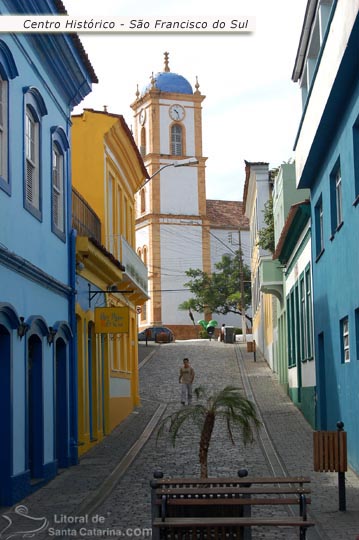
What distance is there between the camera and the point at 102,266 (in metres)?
20.9

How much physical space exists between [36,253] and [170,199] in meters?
59.7

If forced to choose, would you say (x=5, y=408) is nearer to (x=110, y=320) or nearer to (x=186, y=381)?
(x=110, y=320)

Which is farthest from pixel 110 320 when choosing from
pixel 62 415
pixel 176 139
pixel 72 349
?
pixel 176 139

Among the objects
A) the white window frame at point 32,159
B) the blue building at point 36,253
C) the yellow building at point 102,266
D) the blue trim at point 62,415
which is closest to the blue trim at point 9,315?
the blue building at point 36,253

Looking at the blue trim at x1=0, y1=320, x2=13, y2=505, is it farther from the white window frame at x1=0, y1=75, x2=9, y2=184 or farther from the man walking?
the man walking

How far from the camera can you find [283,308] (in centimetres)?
3116

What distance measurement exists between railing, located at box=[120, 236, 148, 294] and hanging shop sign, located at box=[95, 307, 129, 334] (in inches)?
166

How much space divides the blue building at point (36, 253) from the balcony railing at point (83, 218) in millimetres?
1091

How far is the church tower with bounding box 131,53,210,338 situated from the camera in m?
73.2

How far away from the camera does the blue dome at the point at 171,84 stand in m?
76.0

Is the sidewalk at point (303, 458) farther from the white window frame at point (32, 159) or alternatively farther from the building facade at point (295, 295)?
the white window frame at point (32, 159)

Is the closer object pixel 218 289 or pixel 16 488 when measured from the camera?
pixel 16 488

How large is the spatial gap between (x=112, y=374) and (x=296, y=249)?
5.42m

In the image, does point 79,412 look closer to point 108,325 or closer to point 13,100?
point 108,325
